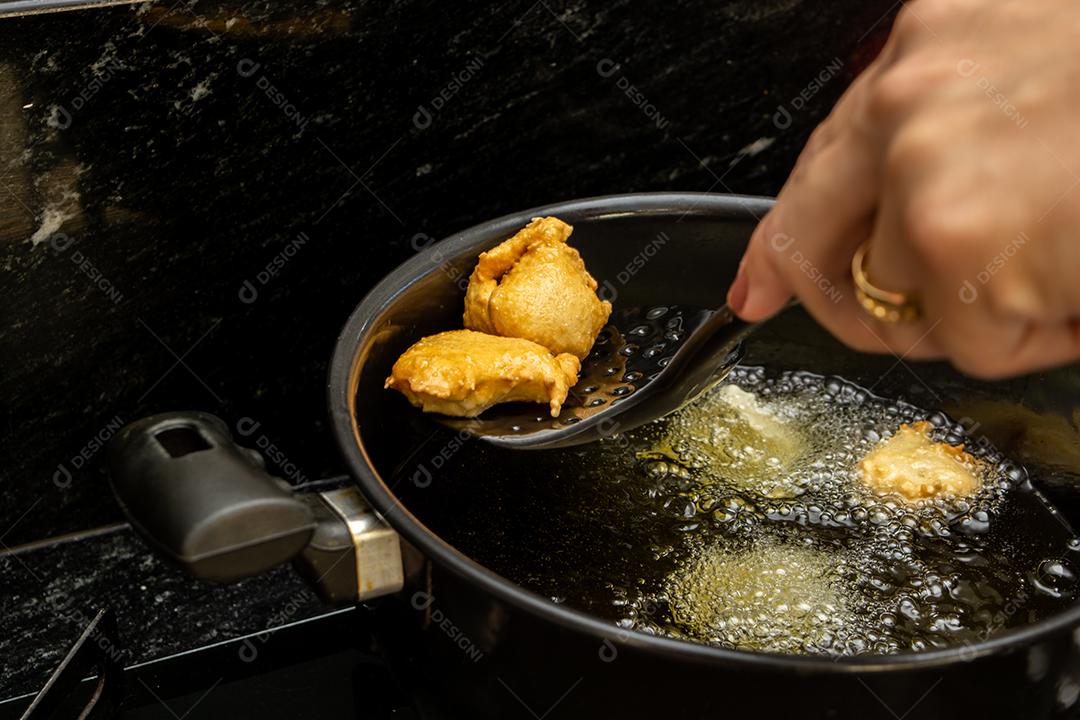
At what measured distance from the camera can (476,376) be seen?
950 millimetres

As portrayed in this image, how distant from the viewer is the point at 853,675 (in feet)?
2.19

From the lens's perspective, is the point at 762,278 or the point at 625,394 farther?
the point at 625,394

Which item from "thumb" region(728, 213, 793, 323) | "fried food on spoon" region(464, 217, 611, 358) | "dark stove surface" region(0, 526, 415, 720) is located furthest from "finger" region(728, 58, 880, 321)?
"dark stove surface" region(0, 526, 415, 720)

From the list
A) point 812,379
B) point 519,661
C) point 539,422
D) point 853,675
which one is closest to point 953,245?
point 853,675

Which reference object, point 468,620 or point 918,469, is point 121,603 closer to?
point 468,620

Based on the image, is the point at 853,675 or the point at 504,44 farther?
the point at 504,44

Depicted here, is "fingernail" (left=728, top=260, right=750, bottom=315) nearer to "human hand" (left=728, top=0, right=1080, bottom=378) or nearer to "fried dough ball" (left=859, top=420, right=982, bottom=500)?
"human hand" (left=728, top=0, right=1080, bottom=378)

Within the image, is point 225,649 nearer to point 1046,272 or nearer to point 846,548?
point 846,548

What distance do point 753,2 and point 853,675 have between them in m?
0.89

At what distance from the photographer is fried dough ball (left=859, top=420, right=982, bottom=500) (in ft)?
3.23

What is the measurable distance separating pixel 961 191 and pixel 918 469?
1.85 ft

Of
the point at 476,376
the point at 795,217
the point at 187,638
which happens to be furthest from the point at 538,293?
the point at 187,638

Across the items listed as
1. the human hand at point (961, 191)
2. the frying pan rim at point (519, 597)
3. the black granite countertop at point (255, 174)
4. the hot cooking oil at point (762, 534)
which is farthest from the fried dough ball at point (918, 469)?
the black granite countertop at point (255, 174)

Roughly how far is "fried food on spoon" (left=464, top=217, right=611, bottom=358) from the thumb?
1.07 feet
